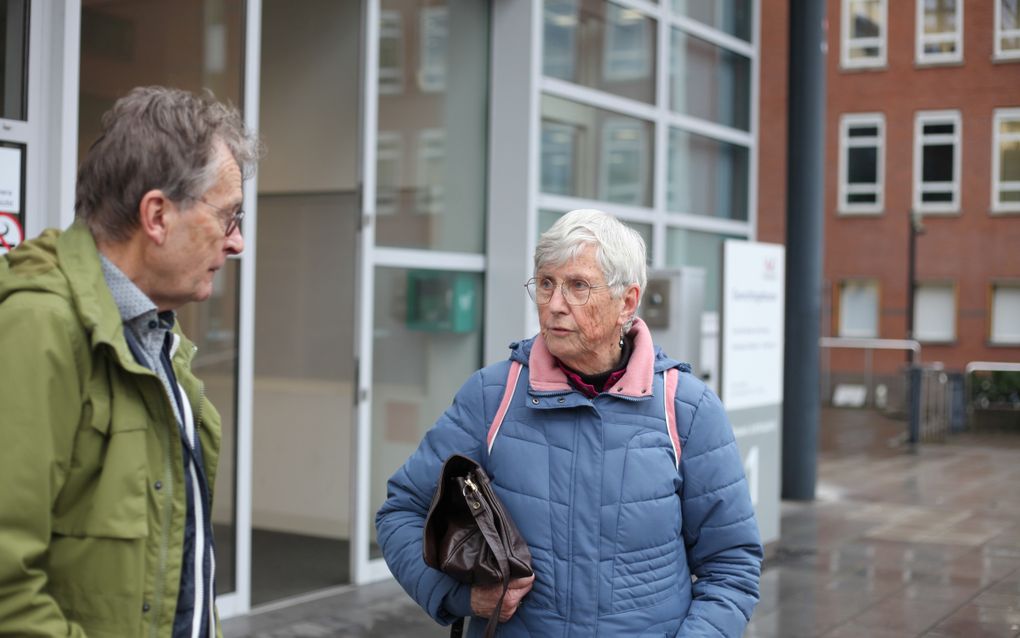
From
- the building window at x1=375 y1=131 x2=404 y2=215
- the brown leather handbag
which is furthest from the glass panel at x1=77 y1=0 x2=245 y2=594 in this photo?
the brown leather handbag

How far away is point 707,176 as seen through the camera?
34.1ft

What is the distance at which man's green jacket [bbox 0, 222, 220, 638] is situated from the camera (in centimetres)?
165

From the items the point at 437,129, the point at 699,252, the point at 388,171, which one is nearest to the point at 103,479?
the point at 388,171

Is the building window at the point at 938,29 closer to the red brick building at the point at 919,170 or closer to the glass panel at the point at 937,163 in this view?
the red brick building at the point at 919,170

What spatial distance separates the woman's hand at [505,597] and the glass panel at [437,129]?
510 centimetres

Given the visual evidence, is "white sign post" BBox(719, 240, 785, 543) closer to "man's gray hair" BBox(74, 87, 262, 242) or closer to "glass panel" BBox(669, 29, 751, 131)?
"glass panel" BBox(669, 29, 751, 131)

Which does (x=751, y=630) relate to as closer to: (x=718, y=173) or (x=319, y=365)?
(x=319, y=365)

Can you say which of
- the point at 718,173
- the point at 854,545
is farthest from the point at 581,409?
the point at 718,173

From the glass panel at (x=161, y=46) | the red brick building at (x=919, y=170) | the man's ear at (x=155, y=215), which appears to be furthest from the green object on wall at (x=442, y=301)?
the red brick building at (x=919, y=170)

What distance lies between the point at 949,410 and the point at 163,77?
16.0m

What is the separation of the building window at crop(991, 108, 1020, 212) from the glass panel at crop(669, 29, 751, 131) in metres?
21.7

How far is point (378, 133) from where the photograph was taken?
7348 millimetres

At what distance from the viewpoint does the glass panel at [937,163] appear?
102 ft

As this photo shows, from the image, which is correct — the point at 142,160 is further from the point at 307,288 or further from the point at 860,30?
the point at 860,30
